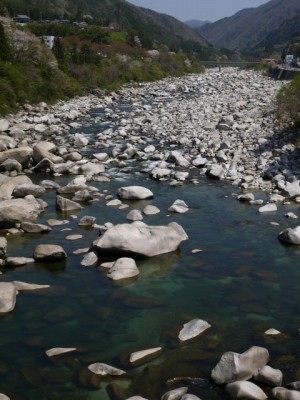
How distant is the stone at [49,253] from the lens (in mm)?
10543

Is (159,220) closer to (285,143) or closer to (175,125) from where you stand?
(285,143)

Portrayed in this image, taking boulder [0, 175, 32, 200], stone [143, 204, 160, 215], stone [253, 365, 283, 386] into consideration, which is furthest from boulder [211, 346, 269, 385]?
boulder [0, 175, 32, 200]

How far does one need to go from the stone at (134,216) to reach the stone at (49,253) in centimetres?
291

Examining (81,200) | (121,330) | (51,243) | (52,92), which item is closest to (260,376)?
(121,330)

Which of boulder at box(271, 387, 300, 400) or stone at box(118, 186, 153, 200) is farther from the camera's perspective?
stone at box(118, 186, 153, 200)

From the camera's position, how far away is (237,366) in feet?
22.0

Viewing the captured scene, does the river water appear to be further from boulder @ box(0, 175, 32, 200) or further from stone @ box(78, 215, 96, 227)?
boulder @ box(0, 175, 32, 200)

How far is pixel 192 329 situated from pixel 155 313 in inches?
34.3

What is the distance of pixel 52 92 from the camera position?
40.4 meters

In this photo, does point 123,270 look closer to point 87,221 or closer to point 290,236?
point 87,221

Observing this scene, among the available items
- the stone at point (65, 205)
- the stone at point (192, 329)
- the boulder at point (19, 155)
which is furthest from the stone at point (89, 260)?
the boulder at point (19, 155)

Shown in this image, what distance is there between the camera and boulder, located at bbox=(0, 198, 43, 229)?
490 inches

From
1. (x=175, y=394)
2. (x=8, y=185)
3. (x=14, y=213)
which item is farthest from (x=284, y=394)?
(x=8, y=185)

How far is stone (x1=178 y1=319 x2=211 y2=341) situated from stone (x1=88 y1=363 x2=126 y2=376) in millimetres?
1332
